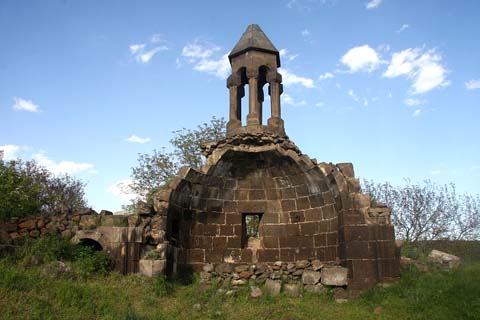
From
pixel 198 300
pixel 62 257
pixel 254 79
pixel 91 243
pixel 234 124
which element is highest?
pixel 254 79

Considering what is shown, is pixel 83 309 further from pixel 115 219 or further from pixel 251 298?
pixel 251 298

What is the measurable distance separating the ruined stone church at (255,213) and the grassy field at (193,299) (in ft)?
1.98

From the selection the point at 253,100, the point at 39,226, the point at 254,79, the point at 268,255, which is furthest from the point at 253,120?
the point at 39,226

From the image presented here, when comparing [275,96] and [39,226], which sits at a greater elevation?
[275,96]

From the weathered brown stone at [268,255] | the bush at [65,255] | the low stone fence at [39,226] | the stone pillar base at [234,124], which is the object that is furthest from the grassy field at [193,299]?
the stone pillar base at [234,124]

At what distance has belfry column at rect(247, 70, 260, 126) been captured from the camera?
11.9 m

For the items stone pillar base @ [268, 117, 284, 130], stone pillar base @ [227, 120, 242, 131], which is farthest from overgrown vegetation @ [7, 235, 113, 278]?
stone pillar base @ [268, 117, 284, 130]

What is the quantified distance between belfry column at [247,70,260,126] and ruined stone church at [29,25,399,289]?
0.09 feet

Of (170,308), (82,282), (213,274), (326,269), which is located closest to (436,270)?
(326,269)

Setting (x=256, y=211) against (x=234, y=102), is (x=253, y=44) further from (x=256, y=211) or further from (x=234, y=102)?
(x=256, y=211)

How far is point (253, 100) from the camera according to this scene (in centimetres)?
1212

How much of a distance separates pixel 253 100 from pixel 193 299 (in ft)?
18.5

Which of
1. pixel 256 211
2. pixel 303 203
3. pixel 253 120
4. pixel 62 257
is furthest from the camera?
pixel 256 211

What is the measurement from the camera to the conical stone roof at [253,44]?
12.5 m
